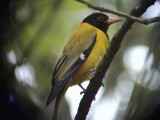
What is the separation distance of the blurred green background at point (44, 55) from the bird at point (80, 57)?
33mm

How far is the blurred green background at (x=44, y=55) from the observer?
0.88 m

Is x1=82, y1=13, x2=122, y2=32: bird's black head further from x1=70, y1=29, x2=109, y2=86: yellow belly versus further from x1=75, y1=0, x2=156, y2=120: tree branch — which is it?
x1=75, y1=0, x2=156, y2=120: tree branch

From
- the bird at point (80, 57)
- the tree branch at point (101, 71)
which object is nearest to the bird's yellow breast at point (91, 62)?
the bird at point (80, 57)

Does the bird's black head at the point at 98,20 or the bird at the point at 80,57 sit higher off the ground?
the bird's black head at the point at 98,20

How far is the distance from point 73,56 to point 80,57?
2cm

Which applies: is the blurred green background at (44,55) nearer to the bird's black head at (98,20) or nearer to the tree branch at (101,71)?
the tree branch at (101,71)

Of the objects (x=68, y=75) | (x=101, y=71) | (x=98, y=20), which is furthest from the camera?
(x=98, y=20)

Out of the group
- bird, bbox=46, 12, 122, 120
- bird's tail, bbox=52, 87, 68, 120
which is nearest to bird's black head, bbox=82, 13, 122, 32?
bird, bbox=46, 12, 122, 120

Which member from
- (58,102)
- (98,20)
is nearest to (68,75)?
(58,102)

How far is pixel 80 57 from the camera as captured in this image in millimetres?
1083

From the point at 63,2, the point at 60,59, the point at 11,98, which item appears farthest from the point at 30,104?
the point at 63,2

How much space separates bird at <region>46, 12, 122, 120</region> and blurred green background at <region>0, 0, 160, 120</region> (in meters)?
0.03

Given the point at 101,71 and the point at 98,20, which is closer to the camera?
the point at 101,71

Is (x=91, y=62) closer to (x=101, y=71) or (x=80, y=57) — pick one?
(x=80, y=57)
